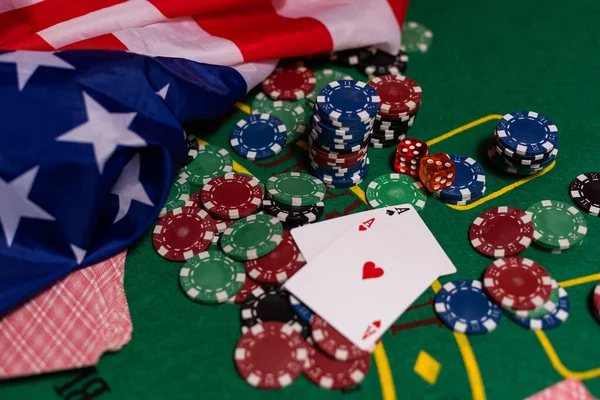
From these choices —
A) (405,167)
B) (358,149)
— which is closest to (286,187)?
(358,149)

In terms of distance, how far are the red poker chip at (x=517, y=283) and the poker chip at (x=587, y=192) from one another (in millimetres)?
424

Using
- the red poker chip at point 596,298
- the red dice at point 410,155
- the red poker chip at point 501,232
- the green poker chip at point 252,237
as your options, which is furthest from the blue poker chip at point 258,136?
the red poker chip at point 596,298

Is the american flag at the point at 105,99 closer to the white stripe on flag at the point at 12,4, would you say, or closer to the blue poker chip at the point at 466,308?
the white stripe on flag at the point at 12,4

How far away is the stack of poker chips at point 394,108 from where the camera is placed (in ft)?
9.09

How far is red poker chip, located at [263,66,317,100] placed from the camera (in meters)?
3.04

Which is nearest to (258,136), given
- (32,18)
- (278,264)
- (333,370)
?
(278,264)

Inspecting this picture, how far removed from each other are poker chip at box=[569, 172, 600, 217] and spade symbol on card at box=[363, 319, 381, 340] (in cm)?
100

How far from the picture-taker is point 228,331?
2295 millimetres

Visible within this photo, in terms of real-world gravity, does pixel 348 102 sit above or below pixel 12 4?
below

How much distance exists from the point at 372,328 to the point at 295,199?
0.62 m

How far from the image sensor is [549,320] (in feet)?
7.38

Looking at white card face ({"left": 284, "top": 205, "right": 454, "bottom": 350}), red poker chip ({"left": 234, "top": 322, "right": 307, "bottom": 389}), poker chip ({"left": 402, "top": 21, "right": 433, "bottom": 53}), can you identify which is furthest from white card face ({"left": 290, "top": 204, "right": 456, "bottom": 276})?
poker chip ({"left": 402, "top": 21, "right": 433, "bottom": 53})

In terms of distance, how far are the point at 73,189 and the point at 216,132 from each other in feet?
2.74

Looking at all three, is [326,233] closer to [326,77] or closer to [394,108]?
[394,108]
